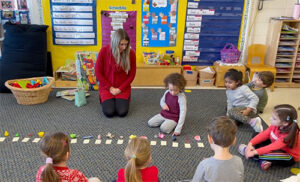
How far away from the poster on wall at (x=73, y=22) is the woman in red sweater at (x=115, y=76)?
99 centimetres

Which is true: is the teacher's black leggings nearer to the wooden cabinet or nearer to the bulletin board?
the bulletin board

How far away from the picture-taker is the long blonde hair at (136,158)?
126cm

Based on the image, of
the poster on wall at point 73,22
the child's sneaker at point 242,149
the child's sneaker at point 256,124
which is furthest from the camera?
the poster on wall at point 73,22

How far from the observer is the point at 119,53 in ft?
9.78

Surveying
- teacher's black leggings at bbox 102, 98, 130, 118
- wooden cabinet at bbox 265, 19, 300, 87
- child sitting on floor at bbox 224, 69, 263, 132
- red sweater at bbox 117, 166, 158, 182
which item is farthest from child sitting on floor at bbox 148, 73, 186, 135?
wooden cabinet at bbox 265, 19, 300, 87

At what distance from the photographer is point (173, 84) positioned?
2.46 metres

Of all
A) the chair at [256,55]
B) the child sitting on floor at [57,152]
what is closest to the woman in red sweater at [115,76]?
the child sitting on floor at [57,152]

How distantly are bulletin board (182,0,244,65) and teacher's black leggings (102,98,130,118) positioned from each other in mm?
1575

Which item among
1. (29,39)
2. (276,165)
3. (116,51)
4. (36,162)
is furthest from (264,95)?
(29,39)

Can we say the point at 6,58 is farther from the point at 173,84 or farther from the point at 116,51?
the point at 173,84

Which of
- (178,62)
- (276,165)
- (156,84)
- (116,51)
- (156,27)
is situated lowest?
(276,165)

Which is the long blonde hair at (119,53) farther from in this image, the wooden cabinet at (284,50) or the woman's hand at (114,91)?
the wooden cabinet at (284,50)

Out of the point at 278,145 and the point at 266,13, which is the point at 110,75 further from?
the point at 266,13

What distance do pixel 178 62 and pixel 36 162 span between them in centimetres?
257
